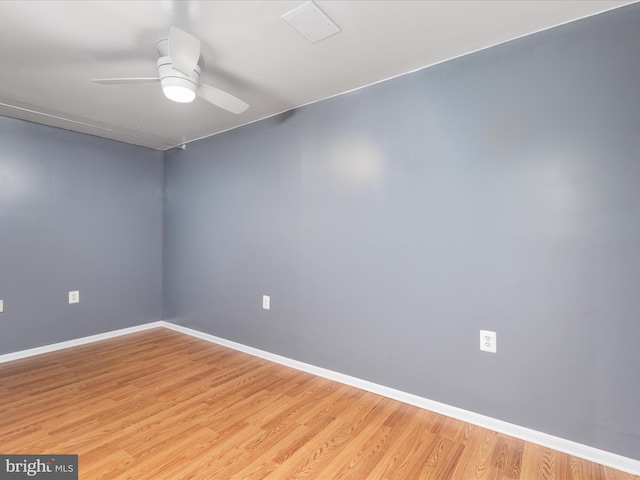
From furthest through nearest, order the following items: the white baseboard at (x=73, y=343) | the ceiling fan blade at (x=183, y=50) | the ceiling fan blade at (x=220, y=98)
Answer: the white baseboard at (x=73, y=343) → the ceiling fan blade at (x=220, y=98) → the ceiling fan blade at (x=183, y=50)

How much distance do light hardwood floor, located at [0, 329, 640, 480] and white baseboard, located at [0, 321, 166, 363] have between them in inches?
10.2

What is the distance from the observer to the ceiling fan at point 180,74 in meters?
1.38

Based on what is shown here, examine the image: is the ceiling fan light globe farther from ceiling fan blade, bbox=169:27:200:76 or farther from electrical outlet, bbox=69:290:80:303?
electrical outlet, bbox=69:290:80:303

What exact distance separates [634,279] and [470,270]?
2.24ft

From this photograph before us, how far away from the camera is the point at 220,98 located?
1803 mm

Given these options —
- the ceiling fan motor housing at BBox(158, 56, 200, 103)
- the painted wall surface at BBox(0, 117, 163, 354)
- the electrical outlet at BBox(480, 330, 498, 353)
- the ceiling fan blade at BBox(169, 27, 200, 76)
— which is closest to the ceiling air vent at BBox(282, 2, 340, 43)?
the ceiling fan blade at BBox(169, 27, 200, 76)

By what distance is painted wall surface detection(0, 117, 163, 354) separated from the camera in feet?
8.89

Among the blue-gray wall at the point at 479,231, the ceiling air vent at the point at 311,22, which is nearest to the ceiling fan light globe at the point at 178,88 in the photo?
the ceiling air vent at the point at 311,22

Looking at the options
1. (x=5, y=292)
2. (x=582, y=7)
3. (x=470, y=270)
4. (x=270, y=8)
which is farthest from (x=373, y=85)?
(x=5, y=292)

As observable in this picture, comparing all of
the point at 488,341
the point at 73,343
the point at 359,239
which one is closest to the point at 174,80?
the point at 359,239

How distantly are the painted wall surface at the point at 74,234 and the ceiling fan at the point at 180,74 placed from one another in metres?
1.84

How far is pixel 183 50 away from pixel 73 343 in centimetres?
305

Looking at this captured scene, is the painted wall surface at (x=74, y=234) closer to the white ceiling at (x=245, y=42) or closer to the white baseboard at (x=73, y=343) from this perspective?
the white baseboard at (x=73, y=343)

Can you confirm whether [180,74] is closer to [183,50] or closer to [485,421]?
[183,50]
